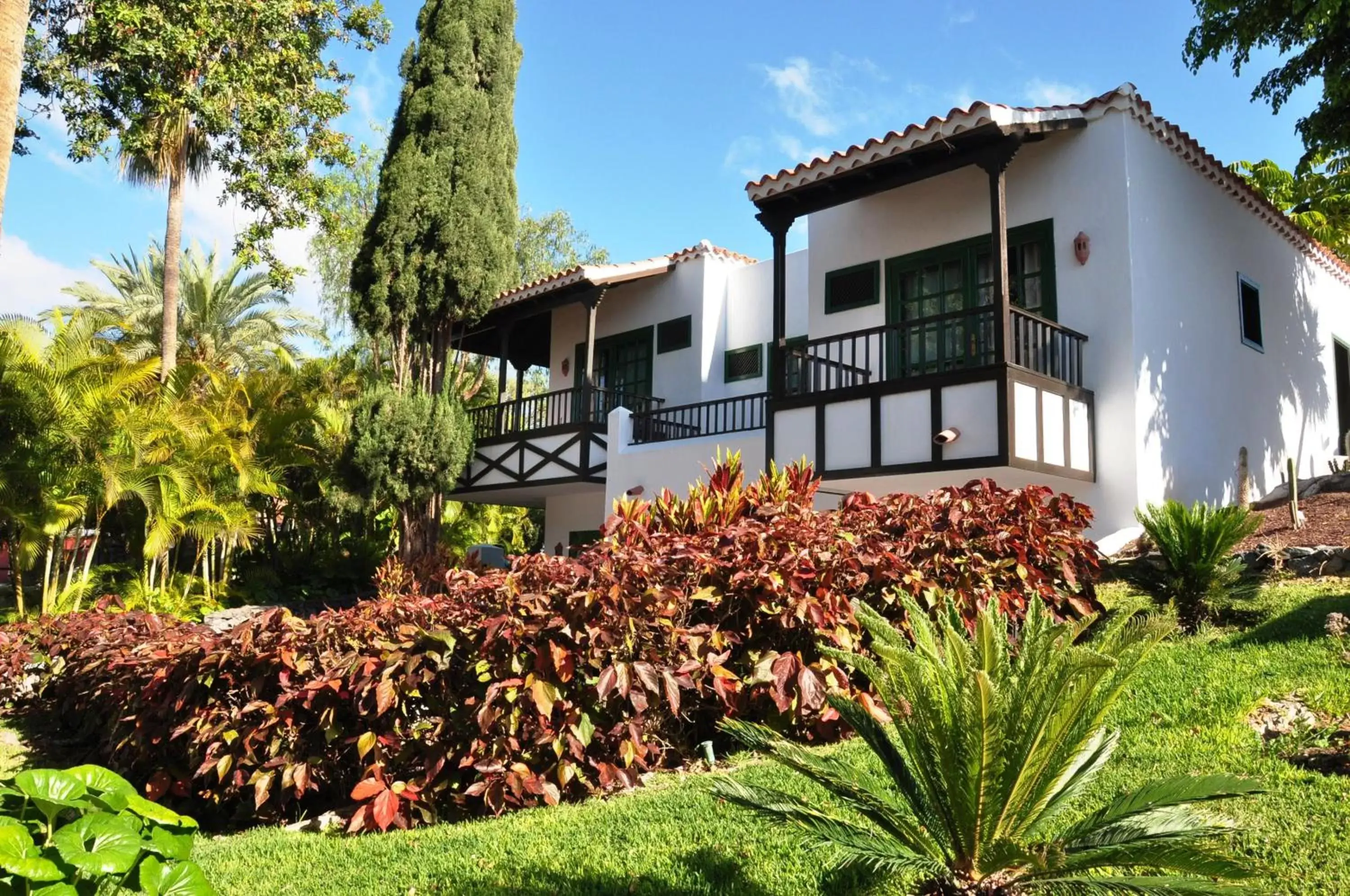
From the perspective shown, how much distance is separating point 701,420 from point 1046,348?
18.5 ft

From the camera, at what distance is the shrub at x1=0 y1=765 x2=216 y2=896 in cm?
250

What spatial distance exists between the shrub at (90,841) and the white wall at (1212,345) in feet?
30.3

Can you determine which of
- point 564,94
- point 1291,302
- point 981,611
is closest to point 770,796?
point 981,611

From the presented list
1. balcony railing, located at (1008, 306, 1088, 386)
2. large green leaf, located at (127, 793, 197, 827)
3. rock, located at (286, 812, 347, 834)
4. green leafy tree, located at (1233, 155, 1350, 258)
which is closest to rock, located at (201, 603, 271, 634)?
rock, located at (286, 812, 347, 834)

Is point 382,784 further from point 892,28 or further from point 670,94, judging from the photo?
point 670,94

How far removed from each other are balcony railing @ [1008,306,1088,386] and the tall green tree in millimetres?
9028

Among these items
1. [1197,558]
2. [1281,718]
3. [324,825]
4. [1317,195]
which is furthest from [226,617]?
[1317,195]

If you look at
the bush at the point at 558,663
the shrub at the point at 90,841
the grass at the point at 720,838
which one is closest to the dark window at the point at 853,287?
the bush at the point at 558,663

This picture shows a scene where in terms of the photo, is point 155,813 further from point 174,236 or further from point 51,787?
point 174,236

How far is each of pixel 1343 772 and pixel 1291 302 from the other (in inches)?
469

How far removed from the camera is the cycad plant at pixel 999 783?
2.35 metres

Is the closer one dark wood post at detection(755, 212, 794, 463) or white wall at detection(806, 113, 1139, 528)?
white wall at detection(806, 113, 1139, 528)

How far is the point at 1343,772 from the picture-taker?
3779mm

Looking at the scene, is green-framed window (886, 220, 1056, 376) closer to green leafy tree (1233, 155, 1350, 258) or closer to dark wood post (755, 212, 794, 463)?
dark wood post (755, 212, 794, 463)
